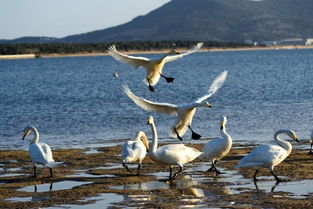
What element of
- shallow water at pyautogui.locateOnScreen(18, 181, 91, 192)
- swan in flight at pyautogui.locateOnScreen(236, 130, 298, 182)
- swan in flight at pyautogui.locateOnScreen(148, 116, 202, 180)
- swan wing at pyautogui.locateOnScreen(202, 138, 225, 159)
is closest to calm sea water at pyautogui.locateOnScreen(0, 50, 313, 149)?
swan wing at pyautogui.locateOnScreen(202, 138, 225, 159)

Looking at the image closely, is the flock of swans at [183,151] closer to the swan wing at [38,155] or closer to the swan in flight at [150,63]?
the swan wing at [38,155]

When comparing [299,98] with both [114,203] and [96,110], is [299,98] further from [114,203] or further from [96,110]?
[114,203]

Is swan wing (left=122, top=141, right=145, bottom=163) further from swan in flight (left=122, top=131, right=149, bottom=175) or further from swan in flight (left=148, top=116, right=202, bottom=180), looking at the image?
swan in flight (left=148, top=116, right=202, bottom=180)

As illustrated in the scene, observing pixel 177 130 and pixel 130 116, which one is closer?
pixel 177 130

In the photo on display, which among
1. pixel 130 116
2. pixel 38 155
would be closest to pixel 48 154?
pixel 38 155

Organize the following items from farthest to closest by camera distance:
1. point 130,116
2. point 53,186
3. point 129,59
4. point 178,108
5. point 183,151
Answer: point 130,116 < point 129,59 < point 178,108 < point 183,151 < point 53,186

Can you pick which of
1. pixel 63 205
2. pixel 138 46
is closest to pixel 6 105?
pixel 63 205

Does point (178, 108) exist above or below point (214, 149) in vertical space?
above

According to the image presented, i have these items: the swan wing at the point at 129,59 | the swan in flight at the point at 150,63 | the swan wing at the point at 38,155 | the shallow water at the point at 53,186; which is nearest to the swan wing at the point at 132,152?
the shallow water at the point at 53,186

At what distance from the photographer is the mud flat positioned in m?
13.8

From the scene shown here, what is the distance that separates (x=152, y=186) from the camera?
51.1 ft

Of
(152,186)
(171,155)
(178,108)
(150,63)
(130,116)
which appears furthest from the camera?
(130,116)

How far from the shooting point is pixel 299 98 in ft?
139

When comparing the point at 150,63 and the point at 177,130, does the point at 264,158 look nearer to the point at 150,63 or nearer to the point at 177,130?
the point at 177,130
